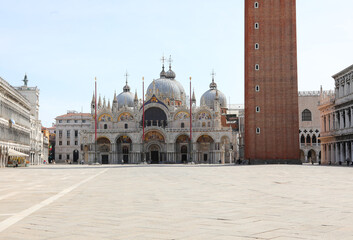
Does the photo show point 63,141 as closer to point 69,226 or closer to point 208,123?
point 208,123

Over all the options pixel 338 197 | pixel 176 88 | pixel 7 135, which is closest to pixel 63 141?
pixel 176 88

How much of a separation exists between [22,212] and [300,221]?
6.17 meters

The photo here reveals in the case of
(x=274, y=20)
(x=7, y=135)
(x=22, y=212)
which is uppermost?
(x=274, y=20)

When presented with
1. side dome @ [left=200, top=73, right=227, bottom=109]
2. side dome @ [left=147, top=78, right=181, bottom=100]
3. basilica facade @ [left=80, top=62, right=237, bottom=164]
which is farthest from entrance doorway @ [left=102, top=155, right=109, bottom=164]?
side dome @ [left=200, top=73, right=227, bottom=109]

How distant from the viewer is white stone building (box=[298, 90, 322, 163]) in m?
85.5

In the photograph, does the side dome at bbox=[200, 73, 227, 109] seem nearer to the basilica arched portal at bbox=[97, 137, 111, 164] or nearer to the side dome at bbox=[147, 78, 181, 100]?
the side dome at bbox=[147, 78, 181, 100]

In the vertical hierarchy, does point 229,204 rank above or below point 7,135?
below

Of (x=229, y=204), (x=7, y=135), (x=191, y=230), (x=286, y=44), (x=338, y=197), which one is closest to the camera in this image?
(x=191, y=230)

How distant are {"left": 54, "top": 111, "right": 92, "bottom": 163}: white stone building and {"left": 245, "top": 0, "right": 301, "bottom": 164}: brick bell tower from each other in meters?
60.2

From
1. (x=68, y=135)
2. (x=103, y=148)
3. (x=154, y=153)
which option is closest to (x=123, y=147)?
(x=103, y=148)

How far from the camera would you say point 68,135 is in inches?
4382

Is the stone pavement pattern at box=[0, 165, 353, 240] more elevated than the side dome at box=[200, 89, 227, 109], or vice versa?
the side dome at box=[200, 89, 227, 109]

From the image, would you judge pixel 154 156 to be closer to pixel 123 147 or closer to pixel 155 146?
pixel 155 146

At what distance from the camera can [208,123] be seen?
8462cm
